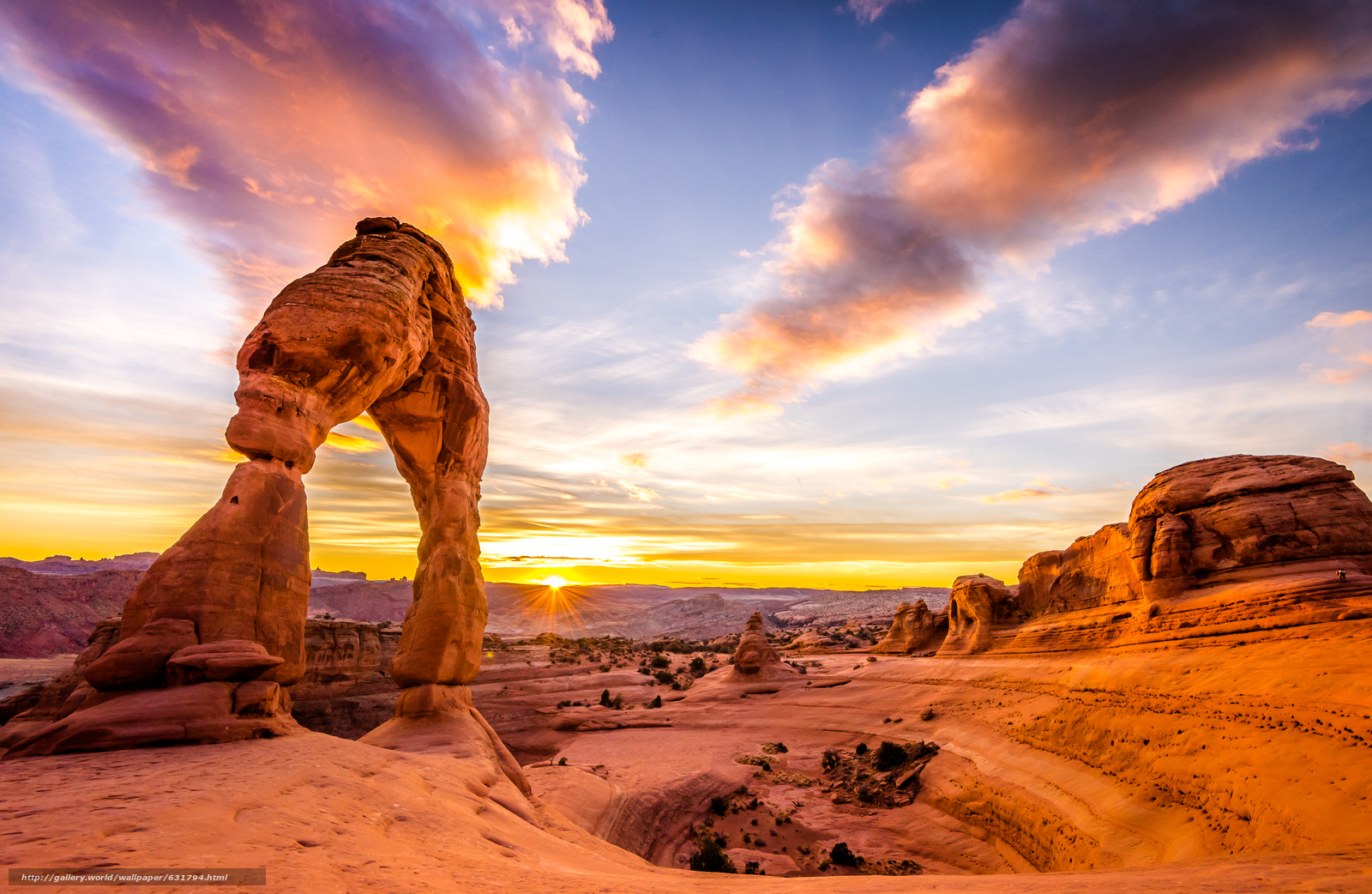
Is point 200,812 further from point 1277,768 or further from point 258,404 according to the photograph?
point 1277,768

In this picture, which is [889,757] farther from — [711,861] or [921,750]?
[711,861]

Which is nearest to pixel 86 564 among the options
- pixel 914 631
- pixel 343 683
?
pixel 343 683

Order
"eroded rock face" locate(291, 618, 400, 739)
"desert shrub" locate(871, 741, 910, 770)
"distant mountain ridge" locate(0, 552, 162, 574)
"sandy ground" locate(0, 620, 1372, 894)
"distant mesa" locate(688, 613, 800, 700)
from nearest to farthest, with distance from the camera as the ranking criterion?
"sandy ground" locate(0, 620, 1372, 894)
"desert shrub" locate(871, 741, 910, 770)
"eroded rock face" locate(291, 618, 400, 739)
"distant mesa" locate(688, 613, 800, 700)
"distant mountain ridge" locate(0, 552, 162, 574)

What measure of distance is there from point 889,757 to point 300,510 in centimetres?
2467

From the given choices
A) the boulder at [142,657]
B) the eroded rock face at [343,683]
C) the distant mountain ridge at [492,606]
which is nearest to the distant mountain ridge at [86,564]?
the distant mountain ridge at [492,606]

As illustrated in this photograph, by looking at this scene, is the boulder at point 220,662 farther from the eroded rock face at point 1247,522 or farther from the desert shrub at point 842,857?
the eroded rock face at point 1247,522

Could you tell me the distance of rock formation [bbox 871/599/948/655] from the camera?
43.7 metres

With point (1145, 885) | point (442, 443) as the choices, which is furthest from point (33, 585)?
point (1145, 885)

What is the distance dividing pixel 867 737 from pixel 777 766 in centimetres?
605

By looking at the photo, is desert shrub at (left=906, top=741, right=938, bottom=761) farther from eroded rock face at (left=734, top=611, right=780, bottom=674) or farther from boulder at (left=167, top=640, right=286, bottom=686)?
boulder at (left=167, top=640, right=286, bottom=686)

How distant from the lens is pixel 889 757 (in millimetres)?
23781

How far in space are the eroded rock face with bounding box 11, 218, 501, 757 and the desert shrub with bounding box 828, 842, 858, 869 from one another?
11356mm

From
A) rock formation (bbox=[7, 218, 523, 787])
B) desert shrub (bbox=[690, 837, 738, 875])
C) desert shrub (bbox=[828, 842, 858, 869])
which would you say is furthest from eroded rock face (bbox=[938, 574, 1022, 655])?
rock formation (bbox=[7, 218, 523, 787])

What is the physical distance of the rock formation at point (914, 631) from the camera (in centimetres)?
4369
